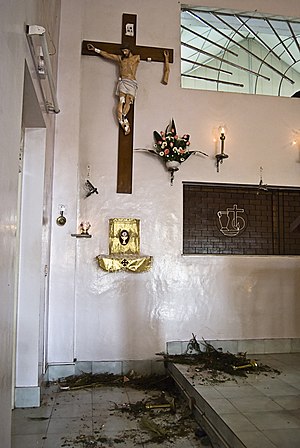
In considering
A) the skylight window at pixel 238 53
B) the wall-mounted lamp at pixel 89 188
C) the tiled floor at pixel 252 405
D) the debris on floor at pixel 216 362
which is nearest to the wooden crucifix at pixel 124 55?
the wall-mounted lamp at pixel 89 188

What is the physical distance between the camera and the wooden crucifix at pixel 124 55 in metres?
4.48

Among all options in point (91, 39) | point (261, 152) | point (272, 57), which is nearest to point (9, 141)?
point (91, 39)

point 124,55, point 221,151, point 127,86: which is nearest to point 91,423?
point 221,151

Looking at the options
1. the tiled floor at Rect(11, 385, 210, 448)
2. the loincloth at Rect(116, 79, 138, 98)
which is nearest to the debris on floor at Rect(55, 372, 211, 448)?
the tiled floor at Rect(11, 385, 210, 448)

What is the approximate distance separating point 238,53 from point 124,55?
145cm

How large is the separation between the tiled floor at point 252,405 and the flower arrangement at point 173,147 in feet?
6.85

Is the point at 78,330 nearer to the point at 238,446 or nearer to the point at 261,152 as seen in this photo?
the point at 238,446

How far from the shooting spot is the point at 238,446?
234 cm

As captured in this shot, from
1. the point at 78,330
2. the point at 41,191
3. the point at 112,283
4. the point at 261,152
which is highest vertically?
the point at 261,152

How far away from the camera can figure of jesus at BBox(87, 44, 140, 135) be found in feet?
14.5

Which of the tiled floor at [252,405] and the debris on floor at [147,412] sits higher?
the tiled floor at [252,405]

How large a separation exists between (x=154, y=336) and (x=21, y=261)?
65.7 inches

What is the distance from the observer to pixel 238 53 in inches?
198

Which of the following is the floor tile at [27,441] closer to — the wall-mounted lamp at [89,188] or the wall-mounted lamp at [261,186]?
the wall-mounted lamp at [89,188]
